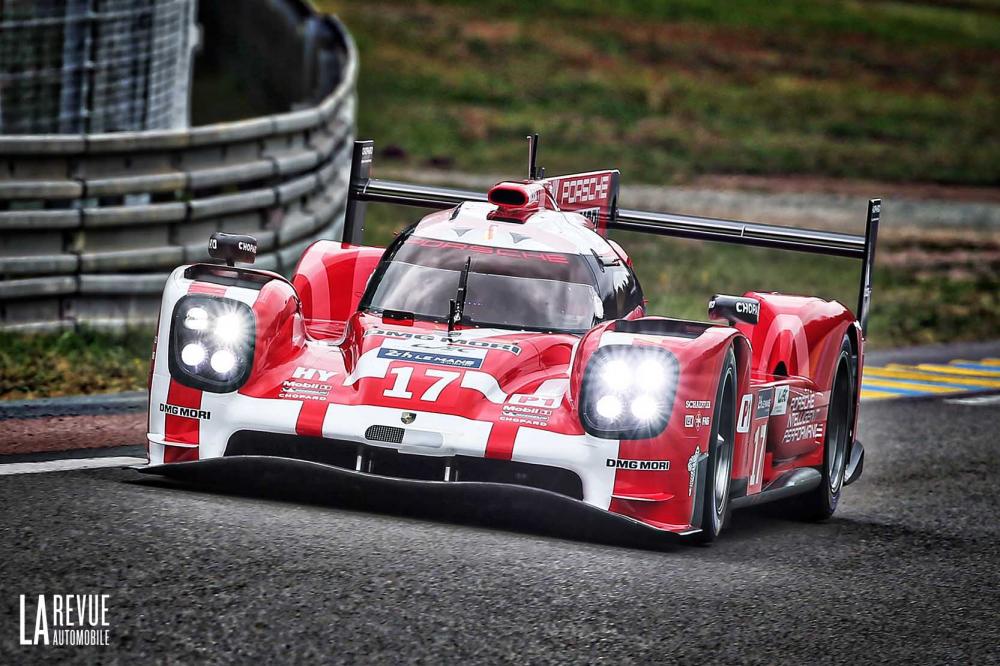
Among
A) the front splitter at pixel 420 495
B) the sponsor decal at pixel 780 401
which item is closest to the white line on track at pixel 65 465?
the front splitter at pixel 420 495

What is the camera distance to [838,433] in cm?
913

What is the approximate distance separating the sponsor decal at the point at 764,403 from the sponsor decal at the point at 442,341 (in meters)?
1.14

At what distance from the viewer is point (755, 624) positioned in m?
5.80

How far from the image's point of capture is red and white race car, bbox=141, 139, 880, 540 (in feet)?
22.3

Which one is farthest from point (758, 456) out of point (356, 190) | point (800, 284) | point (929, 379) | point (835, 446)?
point (800, 284)

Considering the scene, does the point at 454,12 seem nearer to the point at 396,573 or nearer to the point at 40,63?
the point at 40,63

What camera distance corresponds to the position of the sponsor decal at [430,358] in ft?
23.4

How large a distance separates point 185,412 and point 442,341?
1.05m

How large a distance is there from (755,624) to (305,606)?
1.44 meters

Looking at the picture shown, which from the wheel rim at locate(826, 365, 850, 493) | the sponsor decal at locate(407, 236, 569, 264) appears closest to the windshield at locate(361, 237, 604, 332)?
the sponsor decal at locate(407, 236, 569, 264)

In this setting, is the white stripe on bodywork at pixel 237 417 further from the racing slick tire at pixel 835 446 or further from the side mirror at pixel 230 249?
the racing slick tire at pixel 835 446

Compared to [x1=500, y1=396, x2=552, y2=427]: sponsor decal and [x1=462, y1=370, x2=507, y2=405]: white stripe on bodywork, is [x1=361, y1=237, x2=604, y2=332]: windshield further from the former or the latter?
[x1=500, y1=396, x2=552, y2=427]: sponsor decal

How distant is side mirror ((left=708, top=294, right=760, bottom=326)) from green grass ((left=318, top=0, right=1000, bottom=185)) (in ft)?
71.1

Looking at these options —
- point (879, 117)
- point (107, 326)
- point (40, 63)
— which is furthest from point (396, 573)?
point (879, 117)
